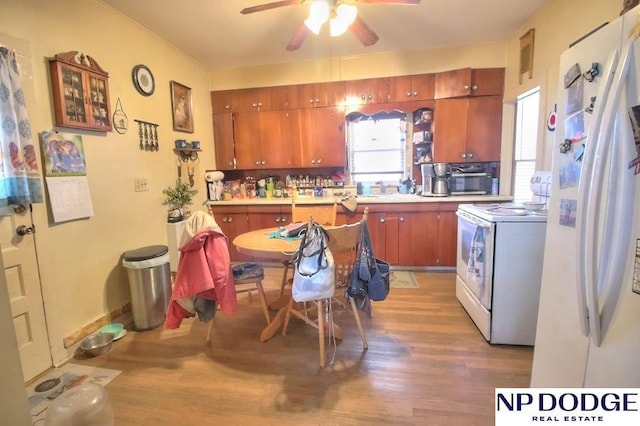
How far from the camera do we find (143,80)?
9.33ft

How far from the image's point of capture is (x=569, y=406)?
3.76 feet

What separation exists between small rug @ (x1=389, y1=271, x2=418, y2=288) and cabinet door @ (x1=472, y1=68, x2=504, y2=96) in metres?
2.24

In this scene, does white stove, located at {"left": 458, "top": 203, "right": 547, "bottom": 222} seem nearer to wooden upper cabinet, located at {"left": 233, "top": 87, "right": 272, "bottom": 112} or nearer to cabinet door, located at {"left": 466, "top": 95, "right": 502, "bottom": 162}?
cabinet door, located at {"left": 466, "top": 95, "right": 502, "bottom": 162}

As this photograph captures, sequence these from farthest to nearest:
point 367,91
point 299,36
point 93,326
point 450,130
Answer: point 367,91
point 450,130
point 299,36
point 93,326

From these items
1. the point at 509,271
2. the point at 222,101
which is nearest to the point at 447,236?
the point at 509,271

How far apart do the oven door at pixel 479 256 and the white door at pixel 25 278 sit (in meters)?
2.94

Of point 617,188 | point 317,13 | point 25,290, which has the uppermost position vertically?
point 317,13

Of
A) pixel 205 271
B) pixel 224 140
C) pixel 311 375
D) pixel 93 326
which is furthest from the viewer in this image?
pixel 224 140

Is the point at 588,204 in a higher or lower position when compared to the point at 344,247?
higher

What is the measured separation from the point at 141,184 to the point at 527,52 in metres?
3.92

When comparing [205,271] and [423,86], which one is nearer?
[205,271]

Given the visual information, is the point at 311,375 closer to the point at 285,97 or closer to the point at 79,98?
the point at 79,98

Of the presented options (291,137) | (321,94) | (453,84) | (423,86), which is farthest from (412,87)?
(291,137)

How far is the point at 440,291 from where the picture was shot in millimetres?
3008
